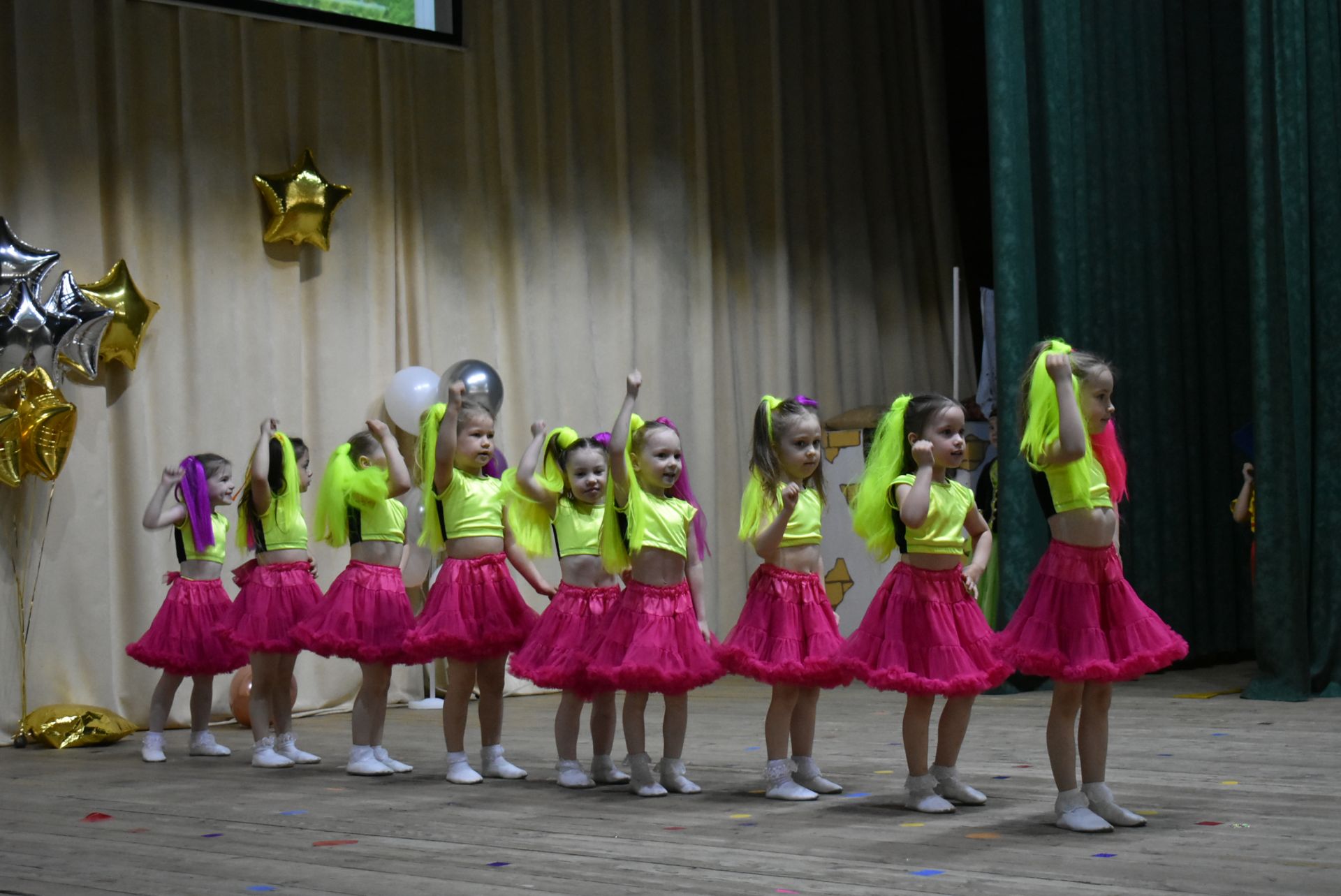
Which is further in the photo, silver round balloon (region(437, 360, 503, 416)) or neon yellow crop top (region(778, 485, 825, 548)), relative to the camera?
silver round balloon (region(437, 360, 503, 416))

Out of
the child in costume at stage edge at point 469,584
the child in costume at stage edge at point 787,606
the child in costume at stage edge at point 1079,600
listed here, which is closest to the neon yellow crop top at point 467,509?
the child in costume at stage edge at point 469,584

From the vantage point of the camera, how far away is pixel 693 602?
4.01 metres

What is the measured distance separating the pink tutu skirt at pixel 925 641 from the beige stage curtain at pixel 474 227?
3774 millimetres

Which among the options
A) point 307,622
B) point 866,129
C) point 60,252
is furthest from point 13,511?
point 866,129

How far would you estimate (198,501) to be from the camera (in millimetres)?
5277

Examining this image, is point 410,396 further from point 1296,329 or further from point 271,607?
→ point 1296,329

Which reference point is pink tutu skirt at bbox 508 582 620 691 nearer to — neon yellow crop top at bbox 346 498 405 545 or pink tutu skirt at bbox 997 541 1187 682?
neon yellow crop top at bbox 346 498 405 545

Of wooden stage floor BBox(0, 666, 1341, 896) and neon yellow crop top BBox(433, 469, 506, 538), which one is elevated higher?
neon yellow crop top BBox(433, 469, 506, 538)

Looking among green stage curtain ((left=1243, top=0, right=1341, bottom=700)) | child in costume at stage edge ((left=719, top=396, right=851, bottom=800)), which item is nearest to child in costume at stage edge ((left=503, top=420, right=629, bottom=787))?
child in costume at stage edge ((left=719, top=396, right=851, bottom=800))

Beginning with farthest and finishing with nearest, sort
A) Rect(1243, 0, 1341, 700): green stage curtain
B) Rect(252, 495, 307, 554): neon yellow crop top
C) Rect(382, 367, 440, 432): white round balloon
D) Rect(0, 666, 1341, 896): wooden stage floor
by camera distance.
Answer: Rect(382, 367, 440, 432): white round balloon, Rect(1243, 0, 1341, 700): green stage curtain, Rect(252, 495, 307, 554): neon yellow crop top, Rect(0, 666, 1341, 896): wooden stage floor

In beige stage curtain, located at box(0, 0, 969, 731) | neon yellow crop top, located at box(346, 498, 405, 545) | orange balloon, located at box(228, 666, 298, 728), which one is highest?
beige stage curtain, located at box(0, 0, 969, 731)

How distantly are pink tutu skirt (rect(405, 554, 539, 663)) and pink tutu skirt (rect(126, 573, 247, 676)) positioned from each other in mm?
1167

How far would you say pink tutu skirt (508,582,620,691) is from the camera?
4.00 meters

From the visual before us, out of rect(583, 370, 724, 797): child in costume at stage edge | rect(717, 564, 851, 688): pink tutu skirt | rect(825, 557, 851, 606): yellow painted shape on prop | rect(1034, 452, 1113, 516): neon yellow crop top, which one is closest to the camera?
rect(1034, 452, 1113, 516): neon yellow crop top
